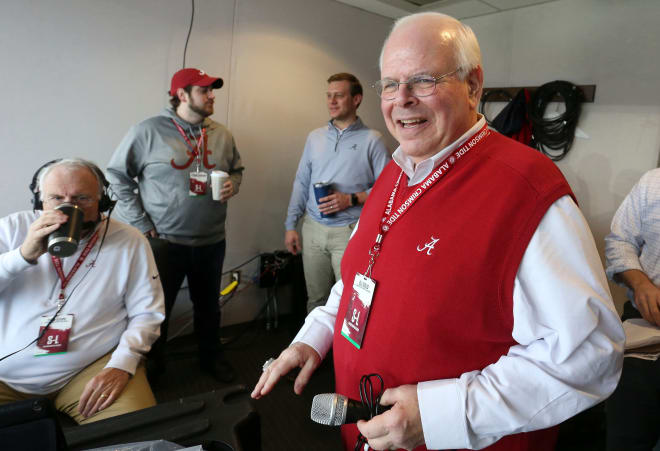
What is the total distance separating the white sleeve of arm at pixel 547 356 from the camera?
679mm

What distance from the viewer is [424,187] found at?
0.92m

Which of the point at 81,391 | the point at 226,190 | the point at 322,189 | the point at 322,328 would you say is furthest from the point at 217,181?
the point at 322,328

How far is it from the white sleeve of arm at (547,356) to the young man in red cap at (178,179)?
187 centimetres

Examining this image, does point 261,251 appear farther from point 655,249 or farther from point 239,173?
point 655,249

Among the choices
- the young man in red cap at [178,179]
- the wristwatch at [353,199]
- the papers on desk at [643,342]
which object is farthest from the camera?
the wristwatch at [353,199]

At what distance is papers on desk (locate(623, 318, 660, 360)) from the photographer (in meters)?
1.37

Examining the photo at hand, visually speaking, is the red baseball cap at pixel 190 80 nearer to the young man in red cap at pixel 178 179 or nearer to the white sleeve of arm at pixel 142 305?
the young man in red cap at pixel 178 179

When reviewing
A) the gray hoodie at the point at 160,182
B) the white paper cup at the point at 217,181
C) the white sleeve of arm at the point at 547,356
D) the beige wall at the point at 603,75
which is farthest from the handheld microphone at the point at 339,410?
the beige wall at the point at 603,75

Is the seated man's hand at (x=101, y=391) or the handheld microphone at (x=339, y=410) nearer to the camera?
the handheld microphone at (x=339, y=410)

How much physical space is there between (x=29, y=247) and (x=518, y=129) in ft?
11.3

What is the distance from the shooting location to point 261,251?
11.2 ft

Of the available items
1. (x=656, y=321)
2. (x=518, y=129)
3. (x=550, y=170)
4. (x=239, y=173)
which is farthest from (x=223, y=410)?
(x=518, y=129)

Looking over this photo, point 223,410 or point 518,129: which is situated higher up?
point 518,129

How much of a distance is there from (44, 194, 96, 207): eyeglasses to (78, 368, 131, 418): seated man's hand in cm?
60
